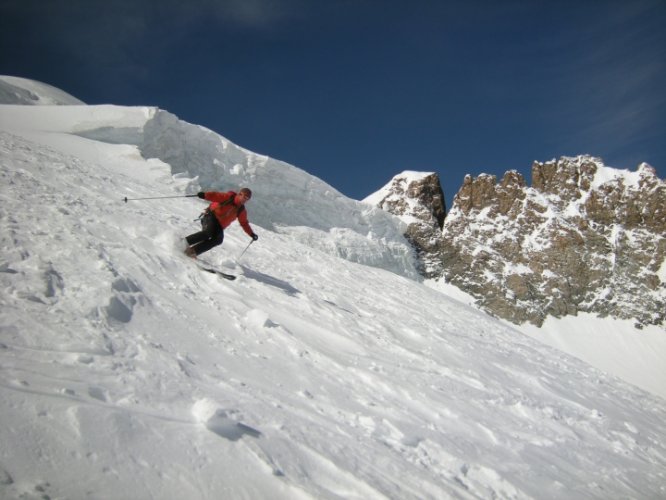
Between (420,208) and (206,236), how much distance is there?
6523 centimetres

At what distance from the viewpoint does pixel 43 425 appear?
2.21m

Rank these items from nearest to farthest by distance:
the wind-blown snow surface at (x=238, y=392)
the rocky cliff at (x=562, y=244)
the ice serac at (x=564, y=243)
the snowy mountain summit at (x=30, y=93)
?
the wind-blown snow surface at (x=238, y=392)
the snowy mountain summit at (x=30, y=93)
the rocky cliff at (x=562, y=244)
the ice serac at (x=564, y=243)

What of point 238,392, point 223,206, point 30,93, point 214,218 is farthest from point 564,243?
point 238,392

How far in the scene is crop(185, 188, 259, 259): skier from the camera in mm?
7105

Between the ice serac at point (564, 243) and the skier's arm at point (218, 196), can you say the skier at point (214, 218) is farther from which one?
the ice serac at point (564, 243)

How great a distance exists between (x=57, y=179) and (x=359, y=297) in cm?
750

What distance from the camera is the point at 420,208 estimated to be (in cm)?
6962

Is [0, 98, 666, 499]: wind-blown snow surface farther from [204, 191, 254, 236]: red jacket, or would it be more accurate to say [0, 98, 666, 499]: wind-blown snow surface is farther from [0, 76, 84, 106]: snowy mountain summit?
[0, 76, 84, 106]: snowy mountain summit

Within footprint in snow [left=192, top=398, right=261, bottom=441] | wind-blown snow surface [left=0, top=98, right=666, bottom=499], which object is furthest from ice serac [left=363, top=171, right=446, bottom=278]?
footprint in snow [left=192, top=398, right=261, bottom=441]

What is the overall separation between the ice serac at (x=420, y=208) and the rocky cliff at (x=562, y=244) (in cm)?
52

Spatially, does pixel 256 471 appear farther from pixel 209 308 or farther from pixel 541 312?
pixel 541 312

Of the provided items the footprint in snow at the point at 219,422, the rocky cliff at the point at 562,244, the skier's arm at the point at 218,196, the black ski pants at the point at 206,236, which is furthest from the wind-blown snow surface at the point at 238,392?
the rocky cliff at the point at 562,244

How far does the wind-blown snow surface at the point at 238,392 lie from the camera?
7.67ft

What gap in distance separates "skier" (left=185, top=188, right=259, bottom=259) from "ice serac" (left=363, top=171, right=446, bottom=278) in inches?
2246
